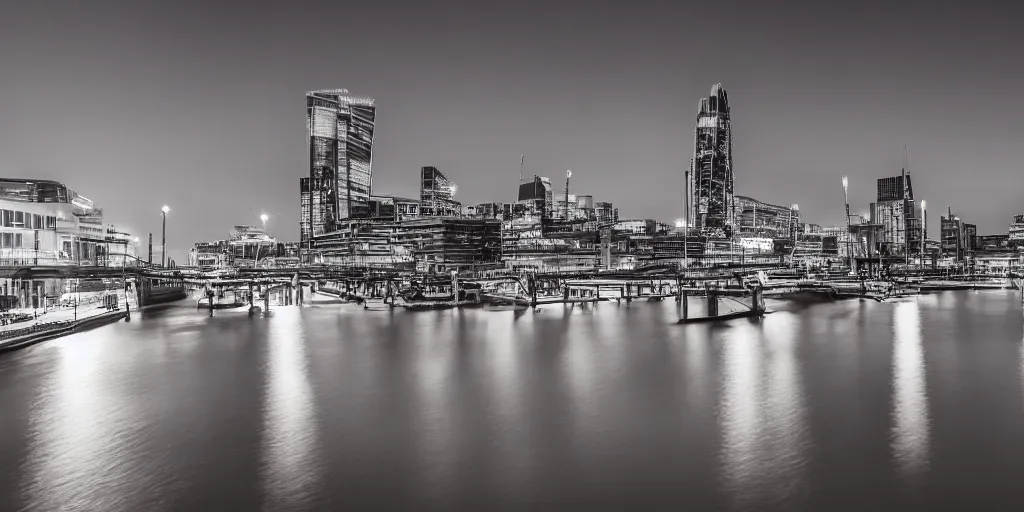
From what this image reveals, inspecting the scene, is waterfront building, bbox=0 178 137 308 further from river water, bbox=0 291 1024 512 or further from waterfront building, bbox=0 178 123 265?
river water, bbox=0 291 1024 512

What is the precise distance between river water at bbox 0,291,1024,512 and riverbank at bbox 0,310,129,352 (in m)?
1.40

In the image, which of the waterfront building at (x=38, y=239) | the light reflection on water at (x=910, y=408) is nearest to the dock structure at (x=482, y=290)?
the waterfront building at (x=38, y=239)

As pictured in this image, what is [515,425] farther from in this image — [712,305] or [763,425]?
[712,305]

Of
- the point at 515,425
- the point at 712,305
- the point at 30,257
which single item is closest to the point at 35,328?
the point at 30,257

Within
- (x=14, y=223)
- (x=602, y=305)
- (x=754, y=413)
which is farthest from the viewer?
(x=602, y=305)

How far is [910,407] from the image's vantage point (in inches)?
893

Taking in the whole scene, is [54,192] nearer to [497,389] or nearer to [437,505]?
[497,389]

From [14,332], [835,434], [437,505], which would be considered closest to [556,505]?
[437,505]

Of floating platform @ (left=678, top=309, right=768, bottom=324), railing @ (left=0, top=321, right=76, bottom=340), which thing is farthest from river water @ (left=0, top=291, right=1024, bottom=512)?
floating platform @ (left=678, top=309, right=768, bottom=324)

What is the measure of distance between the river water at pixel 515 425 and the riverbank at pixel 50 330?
4.59 ft

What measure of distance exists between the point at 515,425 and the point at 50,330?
39.5 metres

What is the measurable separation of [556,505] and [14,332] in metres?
41.5

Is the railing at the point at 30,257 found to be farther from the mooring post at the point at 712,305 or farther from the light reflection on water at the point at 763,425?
the mooring post at the point at 712,305

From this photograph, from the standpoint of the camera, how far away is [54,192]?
263 ft
